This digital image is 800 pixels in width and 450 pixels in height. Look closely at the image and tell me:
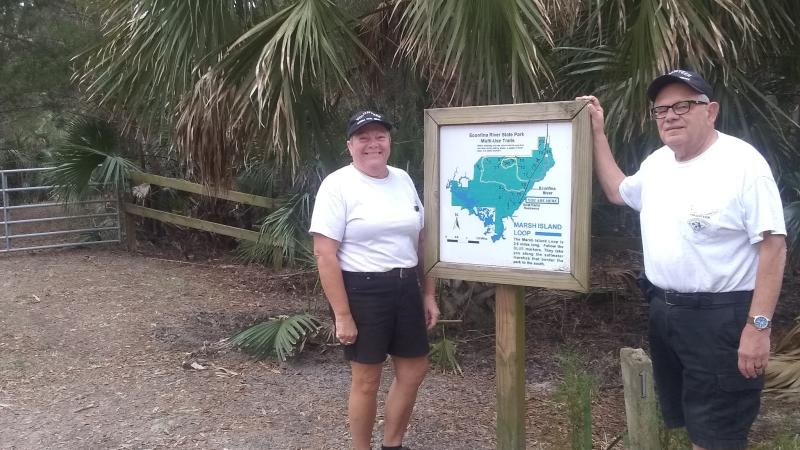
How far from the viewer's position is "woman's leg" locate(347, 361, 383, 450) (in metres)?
3.52

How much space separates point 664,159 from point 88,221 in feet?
33.3

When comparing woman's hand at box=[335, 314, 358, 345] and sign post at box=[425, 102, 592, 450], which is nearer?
sign post at box=[425, 102, 592, 450]

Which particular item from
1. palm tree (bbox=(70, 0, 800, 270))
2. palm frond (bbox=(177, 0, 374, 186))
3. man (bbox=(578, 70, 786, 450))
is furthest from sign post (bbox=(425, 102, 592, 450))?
palm frond (bbox=(177, 0, 374, 186))

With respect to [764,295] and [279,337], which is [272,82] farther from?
[764,295]

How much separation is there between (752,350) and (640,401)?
1.36 ft

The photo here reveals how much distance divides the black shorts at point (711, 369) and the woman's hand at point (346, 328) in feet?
4.24

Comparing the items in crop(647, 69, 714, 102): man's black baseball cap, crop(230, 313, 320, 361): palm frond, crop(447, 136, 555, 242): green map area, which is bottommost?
crop(230, 313, 320, 361): palm frond

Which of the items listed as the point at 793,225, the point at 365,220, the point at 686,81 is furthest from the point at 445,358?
the point at 686,81

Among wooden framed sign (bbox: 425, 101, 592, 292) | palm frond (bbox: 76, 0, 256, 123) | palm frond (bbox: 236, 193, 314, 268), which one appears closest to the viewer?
wooden framed sign (bbox: 425, 101, 592, 292)

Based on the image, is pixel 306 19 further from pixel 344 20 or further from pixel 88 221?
pixel 88 221

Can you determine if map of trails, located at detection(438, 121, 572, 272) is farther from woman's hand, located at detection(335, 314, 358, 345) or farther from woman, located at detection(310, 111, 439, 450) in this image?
woman's hand, located at detection(335, 314, 358, 345)

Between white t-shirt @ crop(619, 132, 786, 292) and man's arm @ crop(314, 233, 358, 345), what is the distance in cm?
133

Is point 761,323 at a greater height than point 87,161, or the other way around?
point 87,161

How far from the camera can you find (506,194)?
322 centimetres
